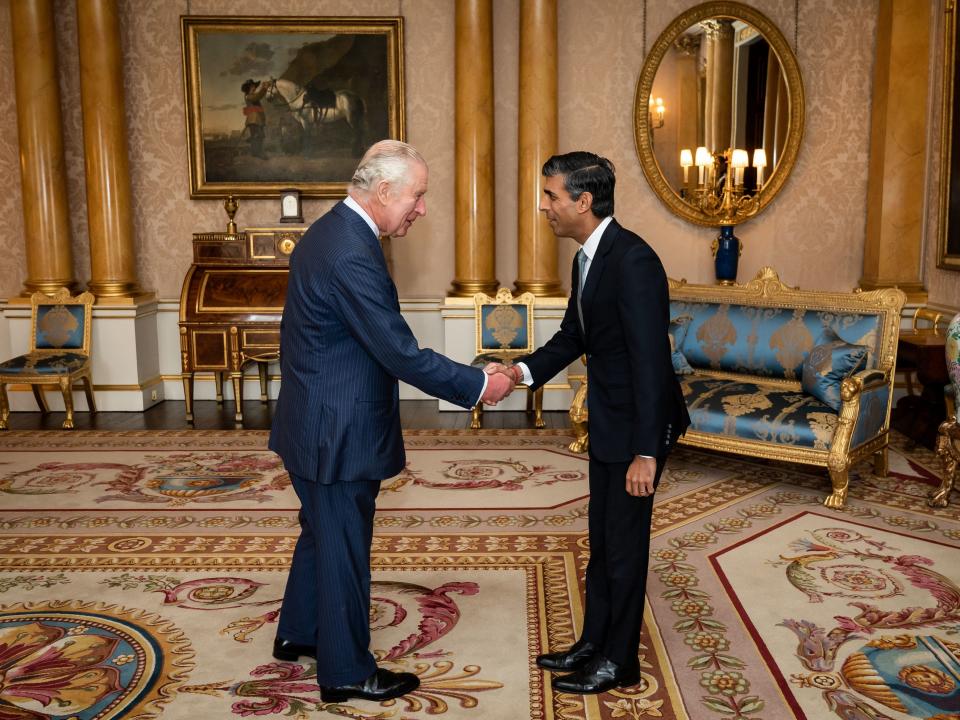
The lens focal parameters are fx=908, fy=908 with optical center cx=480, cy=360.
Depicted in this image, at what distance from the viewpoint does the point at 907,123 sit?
7.00 meters

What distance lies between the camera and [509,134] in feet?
24.5

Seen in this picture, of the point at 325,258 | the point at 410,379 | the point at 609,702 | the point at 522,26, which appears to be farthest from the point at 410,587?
the point at 522,26

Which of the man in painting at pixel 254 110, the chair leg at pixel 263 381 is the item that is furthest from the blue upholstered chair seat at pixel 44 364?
the man in painting at pixel 254 110

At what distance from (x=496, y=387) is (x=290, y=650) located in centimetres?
117

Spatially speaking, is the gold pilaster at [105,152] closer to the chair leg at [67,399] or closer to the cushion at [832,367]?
the chair leg at [67,399]

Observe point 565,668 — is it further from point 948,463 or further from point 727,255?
point 727,255

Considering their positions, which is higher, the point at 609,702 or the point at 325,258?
the point at 325,258

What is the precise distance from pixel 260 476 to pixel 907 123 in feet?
18.0

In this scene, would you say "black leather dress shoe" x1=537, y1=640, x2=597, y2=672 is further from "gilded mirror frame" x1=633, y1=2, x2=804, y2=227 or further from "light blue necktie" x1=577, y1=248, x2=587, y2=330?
"gilded mirror frame" x1=633, y1=2, x2=804, y2=227

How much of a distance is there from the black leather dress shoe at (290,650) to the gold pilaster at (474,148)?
4523 mm

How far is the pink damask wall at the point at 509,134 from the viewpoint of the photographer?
24.2 ft

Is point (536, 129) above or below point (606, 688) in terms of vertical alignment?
above

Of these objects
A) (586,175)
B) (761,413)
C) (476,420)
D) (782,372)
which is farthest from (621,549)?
(476,420)

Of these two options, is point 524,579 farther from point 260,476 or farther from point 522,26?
point 522,26
